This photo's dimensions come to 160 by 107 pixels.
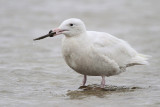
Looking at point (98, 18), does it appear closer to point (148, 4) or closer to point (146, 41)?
point (148, 4)

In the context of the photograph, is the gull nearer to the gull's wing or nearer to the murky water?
the gull's wing

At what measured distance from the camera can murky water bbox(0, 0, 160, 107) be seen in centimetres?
927

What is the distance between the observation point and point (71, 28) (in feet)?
31.8

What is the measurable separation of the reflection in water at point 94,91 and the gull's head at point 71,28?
1.23m

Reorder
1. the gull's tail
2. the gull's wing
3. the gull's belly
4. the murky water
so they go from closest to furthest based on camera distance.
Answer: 1. the murky water
2. the gull's belly
3. the gull's wing
4. the gull's tail

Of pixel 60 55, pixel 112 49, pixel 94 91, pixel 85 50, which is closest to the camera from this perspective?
pixel 85 50

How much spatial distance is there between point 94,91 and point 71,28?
1463 millimetres

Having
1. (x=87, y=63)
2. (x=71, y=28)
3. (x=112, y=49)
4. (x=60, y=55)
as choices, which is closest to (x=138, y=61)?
(x=112, y=49)

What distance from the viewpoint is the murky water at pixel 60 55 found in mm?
9273

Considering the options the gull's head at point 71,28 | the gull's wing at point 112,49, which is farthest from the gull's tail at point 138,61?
the gull's head at point 71,28

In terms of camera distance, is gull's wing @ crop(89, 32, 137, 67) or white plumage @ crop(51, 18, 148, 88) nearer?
white plumage @ crop(51, 18, 148, 88)

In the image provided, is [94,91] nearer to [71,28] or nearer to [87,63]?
[87,63]

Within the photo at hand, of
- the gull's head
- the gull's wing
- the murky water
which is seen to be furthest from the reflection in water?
the gull's head

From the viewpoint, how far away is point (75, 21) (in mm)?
9680
